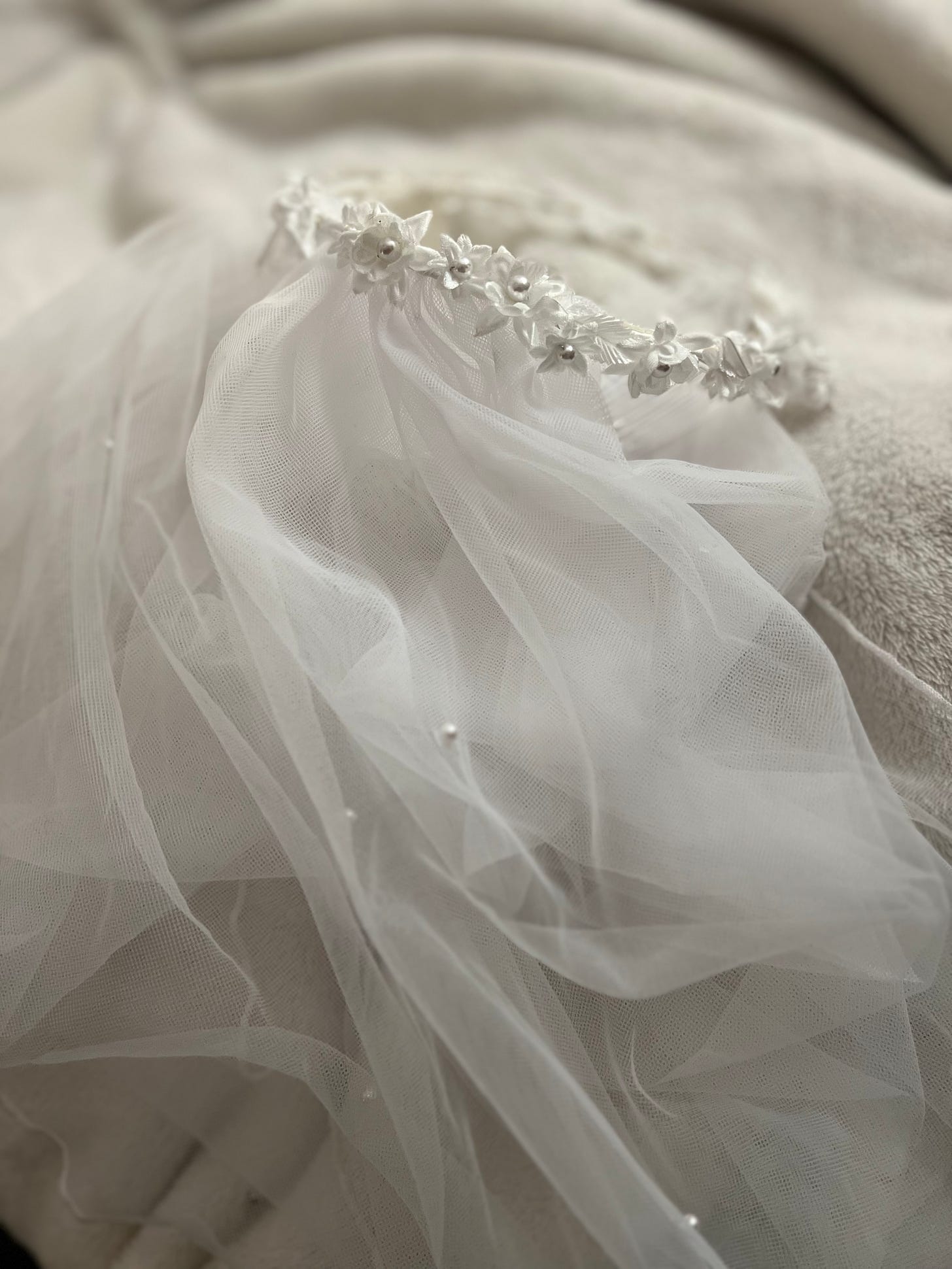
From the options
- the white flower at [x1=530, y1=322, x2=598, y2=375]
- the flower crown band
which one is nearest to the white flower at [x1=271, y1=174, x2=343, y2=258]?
the flower crown band

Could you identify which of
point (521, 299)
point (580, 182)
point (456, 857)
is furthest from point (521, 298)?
point (580, 182)

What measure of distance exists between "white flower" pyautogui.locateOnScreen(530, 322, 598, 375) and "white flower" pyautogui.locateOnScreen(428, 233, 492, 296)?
0.13 feet

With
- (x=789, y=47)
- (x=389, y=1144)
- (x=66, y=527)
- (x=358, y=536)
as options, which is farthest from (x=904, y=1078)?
(x=789, y=47)

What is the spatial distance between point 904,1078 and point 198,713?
363 millimetres

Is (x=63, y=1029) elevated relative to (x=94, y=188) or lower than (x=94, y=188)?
lower

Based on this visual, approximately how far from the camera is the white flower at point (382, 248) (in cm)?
48

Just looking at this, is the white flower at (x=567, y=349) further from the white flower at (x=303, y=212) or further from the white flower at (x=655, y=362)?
the white flower at (x=303, y=212)

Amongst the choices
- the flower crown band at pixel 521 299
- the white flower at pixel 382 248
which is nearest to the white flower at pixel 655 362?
the flower crown band at pixel 521 299

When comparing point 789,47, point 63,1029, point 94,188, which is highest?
point 789,47

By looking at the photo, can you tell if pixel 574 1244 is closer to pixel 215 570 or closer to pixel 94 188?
pixel 215 570

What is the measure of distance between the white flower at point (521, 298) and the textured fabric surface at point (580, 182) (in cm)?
21

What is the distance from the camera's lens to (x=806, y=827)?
437mm

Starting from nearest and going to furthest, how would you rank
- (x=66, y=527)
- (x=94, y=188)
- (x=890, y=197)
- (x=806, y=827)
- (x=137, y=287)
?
(x=806, y=827), (x=66, y=527), (x=137, y=287), (x=890, y=197), (x=94, y=188)

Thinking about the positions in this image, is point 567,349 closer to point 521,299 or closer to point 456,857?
point 521,299
